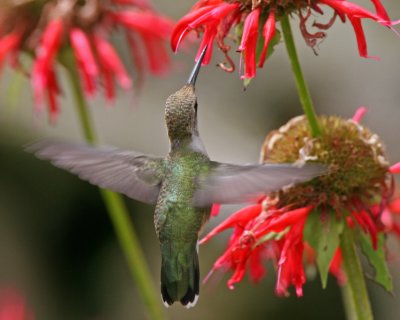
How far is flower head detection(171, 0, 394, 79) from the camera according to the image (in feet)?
5.61

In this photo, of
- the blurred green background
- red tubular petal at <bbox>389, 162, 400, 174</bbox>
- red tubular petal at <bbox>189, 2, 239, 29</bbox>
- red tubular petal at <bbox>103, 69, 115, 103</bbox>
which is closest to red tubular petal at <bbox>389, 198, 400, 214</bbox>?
red tubular petal at <bbox>389, 162, 400, 174</bbox>

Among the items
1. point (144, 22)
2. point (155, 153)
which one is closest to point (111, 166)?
point (144, 22)

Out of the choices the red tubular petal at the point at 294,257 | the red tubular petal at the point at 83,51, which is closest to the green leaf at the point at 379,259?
the red tubular petal at the point at 294,257

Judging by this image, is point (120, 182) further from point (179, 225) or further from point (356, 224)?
point (356, 224)

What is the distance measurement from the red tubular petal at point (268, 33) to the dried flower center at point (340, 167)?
29cm

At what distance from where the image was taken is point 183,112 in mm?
1905

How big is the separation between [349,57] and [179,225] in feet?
8.48

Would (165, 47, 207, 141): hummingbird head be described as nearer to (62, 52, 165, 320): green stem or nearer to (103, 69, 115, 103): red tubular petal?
(62, 52, 165, 320): green stem

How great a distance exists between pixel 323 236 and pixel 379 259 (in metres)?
0.13

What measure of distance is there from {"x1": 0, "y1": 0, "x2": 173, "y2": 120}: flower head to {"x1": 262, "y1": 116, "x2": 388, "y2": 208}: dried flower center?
97 centimetres

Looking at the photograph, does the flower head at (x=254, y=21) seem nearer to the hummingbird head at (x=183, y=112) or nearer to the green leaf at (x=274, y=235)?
the hummingbird head at (x=183, y=112)

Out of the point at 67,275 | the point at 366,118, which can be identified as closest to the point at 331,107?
the point at 366,118

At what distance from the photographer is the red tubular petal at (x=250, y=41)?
170 centimetres

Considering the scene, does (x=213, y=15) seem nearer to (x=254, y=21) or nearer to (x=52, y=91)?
(x=254, y=21)
